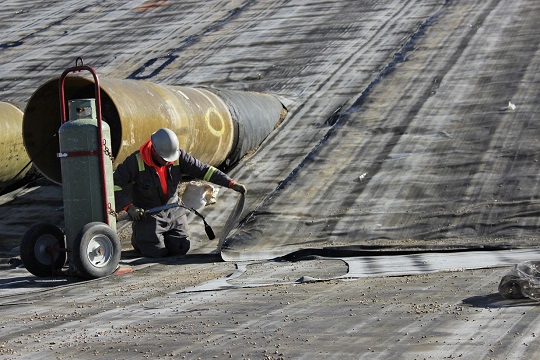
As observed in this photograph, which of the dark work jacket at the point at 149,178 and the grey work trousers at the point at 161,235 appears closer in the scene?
the dark work jacket at the point at 149,178

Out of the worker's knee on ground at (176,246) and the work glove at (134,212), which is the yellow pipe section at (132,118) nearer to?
the work glove at (134,212)

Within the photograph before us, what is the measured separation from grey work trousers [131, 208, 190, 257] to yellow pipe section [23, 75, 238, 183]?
2.46ft

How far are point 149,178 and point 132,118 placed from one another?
80 cm

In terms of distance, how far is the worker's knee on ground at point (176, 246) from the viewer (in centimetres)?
877

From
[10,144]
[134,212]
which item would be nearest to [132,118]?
[134,212]

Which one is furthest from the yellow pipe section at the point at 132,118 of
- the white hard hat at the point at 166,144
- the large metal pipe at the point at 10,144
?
the large metal pipe at the point at 10,144

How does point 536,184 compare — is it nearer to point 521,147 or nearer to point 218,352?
point 521,147

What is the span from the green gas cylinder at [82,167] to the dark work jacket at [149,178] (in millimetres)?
565

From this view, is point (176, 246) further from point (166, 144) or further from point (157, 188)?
point (166, 144)

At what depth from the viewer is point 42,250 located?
25.6 ft

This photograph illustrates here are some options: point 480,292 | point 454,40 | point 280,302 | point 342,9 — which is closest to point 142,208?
point 280,302

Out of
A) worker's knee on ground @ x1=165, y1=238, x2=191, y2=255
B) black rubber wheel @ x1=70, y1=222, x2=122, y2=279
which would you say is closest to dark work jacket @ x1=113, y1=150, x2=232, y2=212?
worker's knee on ground @ x1=165, y1=238, x2=191, y2=255

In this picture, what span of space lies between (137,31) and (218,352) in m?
14.5

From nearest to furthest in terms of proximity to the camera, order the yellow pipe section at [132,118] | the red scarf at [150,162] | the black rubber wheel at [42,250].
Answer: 1. the black rubber wheel at [42,250]
2. the red scarf at [150,162]
3. the yellow pipe section at [132,118]
